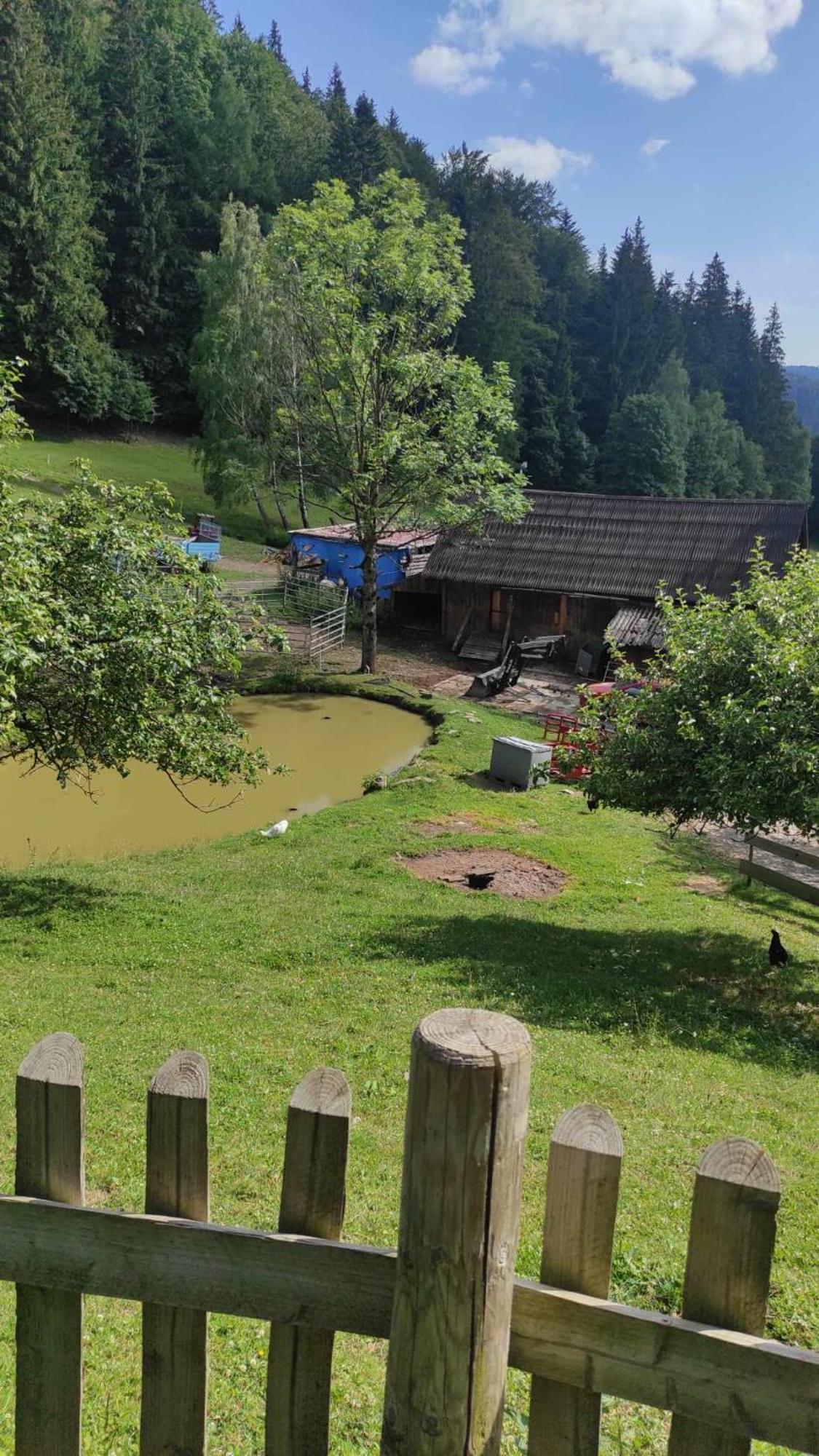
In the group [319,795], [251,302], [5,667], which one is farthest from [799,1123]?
[251,302]

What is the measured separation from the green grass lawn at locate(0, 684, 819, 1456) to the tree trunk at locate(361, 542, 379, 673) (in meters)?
13.7

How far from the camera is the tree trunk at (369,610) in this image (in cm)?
2970

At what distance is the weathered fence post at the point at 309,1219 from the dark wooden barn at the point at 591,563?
96.9 feet

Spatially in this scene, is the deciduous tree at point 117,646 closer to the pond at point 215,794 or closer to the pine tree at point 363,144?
the pond at point 215,794

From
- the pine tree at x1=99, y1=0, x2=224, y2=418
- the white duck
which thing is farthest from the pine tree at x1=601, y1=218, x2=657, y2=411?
the white duck

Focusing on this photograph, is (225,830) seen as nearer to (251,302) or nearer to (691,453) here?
(251,302)

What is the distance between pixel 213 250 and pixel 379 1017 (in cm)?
7267

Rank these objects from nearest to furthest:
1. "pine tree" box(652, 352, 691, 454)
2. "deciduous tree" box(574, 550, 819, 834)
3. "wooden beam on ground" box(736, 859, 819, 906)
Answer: "deciduous tree" box(574, 550, 819, 834), "wooden beam on ground" box(736, 859, 819, 906), "pine tree" box(652, 352, 691, 454)

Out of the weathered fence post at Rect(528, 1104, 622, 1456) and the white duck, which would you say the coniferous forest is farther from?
the weathered fence post at Rect(528, 1104, 622, 1456)

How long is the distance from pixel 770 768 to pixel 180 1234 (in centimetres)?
858

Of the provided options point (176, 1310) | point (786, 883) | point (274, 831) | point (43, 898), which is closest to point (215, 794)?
point (274, 831)

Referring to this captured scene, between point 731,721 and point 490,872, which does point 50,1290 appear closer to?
point 731,721

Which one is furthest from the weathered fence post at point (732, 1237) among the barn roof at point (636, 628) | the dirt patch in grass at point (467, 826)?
the barn roof at point (636, 628)

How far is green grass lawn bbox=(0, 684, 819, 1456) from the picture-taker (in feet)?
13.7
